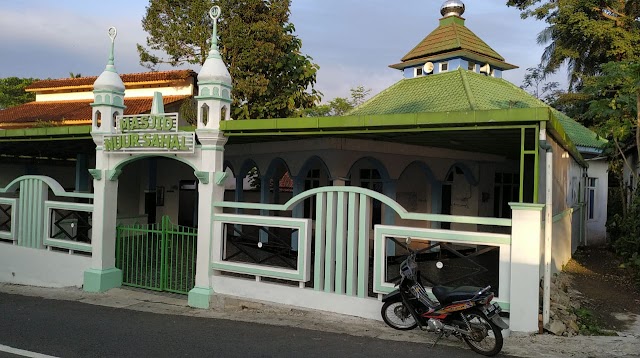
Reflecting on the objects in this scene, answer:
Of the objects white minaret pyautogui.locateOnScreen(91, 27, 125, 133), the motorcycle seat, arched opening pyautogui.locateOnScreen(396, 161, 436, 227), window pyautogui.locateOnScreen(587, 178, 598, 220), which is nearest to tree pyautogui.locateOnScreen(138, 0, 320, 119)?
arched opening pyautogui.locateOnScreen(396, 161, 436, 227)

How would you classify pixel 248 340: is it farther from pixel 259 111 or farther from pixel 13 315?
pixel 259 111

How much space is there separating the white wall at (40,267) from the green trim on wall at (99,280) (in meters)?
0.26

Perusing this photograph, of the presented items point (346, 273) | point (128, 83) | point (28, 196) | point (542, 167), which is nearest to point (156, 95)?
point (28, 196)

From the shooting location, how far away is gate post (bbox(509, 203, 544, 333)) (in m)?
5.86

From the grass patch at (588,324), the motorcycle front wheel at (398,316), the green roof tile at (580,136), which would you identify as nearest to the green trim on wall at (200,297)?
the motorcycle front wheel at (398,316)

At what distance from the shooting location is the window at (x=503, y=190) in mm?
15523

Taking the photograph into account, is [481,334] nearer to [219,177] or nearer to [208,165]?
[219,177]

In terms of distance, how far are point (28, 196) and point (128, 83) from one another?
1230 cm

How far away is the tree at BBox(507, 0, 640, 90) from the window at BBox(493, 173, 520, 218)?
29.3ft

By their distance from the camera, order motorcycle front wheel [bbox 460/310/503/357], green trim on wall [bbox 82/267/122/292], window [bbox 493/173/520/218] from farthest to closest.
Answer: window [bbox 493/173/520/218]
green trim on wall [bbox 82/267/122/292]
motorcycle front wheel [bbox 460/310/503/357]

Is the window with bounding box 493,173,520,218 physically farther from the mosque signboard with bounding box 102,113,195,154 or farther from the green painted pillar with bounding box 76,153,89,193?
the green painted pillar with bounding box 76,153,89,193

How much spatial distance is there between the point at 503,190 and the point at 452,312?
10.8 m

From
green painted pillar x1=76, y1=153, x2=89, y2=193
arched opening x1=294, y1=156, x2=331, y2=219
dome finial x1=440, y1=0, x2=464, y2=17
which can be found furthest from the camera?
dome finial x1=440, y1=0, x2=464, y2=17

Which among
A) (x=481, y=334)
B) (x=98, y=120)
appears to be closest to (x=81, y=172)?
(x=98, y=120)
